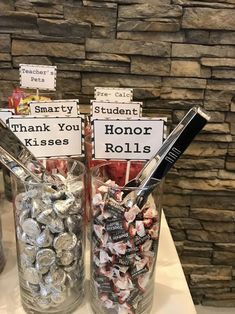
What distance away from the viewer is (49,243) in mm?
656

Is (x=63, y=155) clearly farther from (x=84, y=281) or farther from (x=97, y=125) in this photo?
(x=84, y=281)

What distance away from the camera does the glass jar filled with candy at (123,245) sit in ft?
2.13

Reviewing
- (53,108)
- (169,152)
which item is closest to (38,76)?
(53,108)

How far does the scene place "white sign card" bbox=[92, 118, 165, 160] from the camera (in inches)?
28.0

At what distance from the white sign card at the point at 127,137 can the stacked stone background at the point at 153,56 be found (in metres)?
0.50

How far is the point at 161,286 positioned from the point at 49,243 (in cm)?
26

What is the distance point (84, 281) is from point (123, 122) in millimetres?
294

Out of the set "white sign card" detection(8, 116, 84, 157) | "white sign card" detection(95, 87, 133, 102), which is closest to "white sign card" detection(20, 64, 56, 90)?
"white sign card" detection(95, 87, 133, 102)

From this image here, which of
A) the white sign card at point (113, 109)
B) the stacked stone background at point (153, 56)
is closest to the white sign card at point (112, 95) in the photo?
the white sign card at point (113, 109)

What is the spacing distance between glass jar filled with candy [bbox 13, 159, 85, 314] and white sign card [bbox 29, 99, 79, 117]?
0.19 meters

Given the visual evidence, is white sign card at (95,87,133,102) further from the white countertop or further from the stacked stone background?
the white countertop

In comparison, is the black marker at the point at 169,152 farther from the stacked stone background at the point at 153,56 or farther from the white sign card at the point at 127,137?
the stacked stone background at the point at 153,56

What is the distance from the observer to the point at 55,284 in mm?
682

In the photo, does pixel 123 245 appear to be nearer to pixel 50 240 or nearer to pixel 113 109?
pixel 50 240
